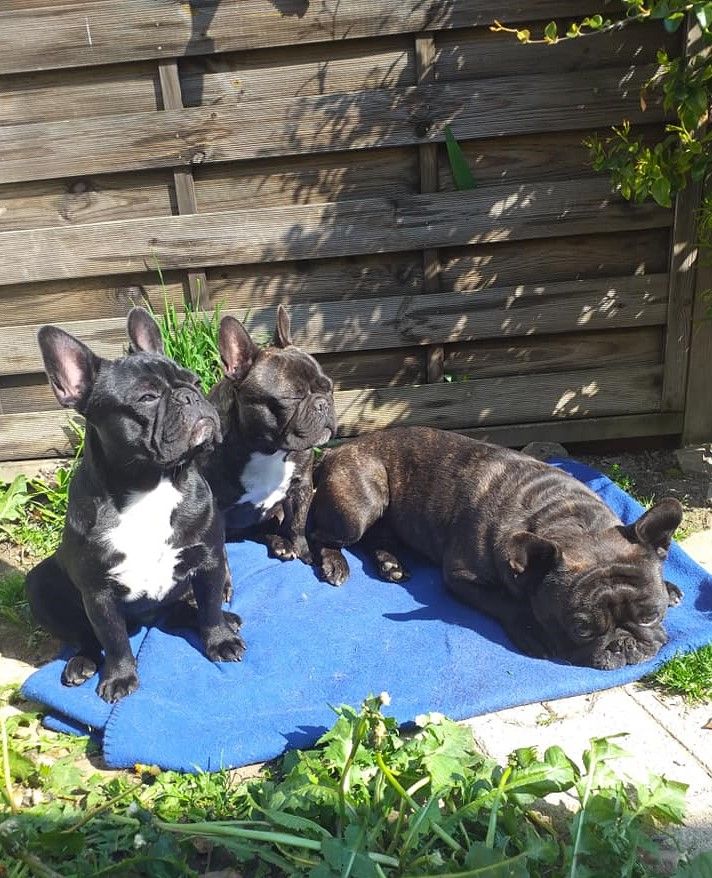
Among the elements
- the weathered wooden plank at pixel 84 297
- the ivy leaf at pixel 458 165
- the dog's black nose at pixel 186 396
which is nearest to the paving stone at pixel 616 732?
the dog's black nose at pixel 186 396

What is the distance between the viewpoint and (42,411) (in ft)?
18.7

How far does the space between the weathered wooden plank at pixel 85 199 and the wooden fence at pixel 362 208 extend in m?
0.01

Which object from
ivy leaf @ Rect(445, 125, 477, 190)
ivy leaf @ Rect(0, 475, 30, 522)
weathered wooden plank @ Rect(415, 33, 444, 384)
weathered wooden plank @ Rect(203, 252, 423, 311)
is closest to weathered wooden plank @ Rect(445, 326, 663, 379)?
weathered wooden plank @ Rect(415, 33, 444, 384)

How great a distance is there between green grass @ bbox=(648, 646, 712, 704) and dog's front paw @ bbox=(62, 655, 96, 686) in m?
2.49

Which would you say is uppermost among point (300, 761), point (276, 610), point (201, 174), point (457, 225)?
point (201, 174)

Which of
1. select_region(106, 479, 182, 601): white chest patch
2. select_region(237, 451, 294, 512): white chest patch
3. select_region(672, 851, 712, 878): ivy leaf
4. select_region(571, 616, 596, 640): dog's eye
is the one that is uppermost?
select_region(106, 479, 182, 601): white chest patch

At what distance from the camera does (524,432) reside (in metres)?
5.78

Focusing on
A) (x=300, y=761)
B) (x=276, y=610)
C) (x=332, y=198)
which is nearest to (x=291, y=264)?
(x=332, y=198)

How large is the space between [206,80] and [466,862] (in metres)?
4.48

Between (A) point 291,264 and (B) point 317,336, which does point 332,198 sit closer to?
(A) point 291,264

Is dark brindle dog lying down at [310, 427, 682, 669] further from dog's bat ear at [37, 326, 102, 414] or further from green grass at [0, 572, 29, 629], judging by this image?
dog's bat ear at [37, 326, 102, 414]

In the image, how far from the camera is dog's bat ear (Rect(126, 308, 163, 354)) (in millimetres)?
3633

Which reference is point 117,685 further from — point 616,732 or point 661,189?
point 661,189

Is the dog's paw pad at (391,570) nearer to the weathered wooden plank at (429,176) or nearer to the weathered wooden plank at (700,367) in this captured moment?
the weathered wooden plank at (429,176)
